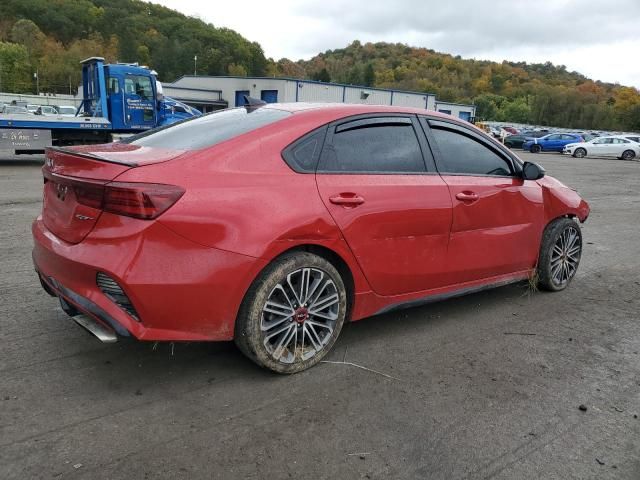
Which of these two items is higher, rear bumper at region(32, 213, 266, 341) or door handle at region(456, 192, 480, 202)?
door handle at region(456, 192, 480, 202)

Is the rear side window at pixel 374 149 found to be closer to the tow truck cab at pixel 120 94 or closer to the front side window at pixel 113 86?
the tow truck cab at pixel 120 94

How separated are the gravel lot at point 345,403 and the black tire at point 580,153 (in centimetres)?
3456

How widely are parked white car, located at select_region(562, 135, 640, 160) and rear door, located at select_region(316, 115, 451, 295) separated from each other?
117 feet

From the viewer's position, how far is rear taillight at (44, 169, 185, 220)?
8.68 feet

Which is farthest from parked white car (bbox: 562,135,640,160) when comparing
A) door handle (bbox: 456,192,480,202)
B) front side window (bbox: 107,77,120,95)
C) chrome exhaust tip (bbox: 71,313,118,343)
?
chrome exhaust tip (bbox: 71,313,118,343)

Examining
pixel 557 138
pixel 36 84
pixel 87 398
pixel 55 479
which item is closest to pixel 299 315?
pixel 87 398

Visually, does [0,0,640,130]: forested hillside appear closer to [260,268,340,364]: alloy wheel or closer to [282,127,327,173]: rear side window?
[282,127,327,173]: rear side window

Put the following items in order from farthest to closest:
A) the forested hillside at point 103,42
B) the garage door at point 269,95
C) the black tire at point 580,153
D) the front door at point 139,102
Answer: the forested hillside at point 103,42 → the garage door at point 269,95 → the black tire at point 580,153 → the front door at point 139,102

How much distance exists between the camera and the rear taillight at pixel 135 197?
8.68ft

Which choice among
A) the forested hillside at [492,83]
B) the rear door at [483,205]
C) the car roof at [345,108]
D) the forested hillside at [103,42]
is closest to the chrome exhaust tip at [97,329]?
the car roof at [345,108]

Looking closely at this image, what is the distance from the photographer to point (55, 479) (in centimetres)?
222

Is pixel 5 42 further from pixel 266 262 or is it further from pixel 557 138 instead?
pixel 266 262

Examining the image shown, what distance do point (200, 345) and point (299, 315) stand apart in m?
0.82

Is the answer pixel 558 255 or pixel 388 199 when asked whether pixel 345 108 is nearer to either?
pixel 388 199
